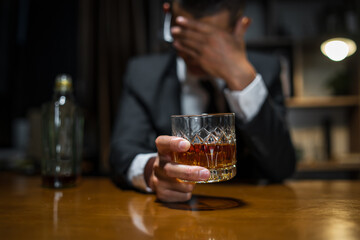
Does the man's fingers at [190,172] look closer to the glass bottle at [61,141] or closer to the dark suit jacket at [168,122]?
the dark suit jacket at [168,122]

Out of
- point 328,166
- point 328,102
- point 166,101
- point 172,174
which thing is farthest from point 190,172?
point 328,102

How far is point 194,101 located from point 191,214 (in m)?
0.81

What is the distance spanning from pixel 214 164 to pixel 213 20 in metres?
0.66

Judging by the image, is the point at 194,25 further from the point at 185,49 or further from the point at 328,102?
the point at 328,102

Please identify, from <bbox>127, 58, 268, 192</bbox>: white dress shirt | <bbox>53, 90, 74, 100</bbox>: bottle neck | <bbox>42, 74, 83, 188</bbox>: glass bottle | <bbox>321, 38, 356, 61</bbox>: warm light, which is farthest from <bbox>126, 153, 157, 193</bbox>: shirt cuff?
<bbox>321, 38, 356, 61</bbox>: warm light

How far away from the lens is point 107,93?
2857mm

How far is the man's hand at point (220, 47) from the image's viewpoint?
107 cm

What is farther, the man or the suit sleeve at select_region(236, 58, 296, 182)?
the suit sleeve at select_region(236, 58, 296, 182)

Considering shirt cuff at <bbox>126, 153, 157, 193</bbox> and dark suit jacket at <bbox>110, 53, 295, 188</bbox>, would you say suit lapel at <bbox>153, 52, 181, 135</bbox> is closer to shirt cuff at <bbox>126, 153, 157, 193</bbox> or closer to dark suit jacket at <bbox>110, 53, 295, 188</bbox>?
dark suit jacket at <bbox>110, 53, 295, 188</bbox>

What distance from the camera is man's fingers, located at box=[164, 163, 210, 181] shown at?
0.63 metres

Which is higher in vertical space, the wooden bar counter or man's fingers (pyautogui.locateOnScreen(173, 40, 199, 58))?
man's fingers (pyautogui.locateOnScreen(173, 40, 199, 58))

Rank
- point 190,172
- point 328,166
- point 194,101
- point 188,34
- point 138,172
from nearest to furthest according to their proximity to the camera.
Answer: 1. point 190,172
2. point 138,172
3. point 188,34
4. point 194,101
5. point 328,166

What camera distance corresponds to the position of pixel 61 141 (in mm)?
1019

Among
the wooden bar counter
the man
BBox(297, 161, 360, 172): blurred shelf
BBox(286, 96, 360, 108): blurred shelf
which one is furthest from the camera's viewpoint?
BBox(286, 96, 360, 108): blurred shelf
